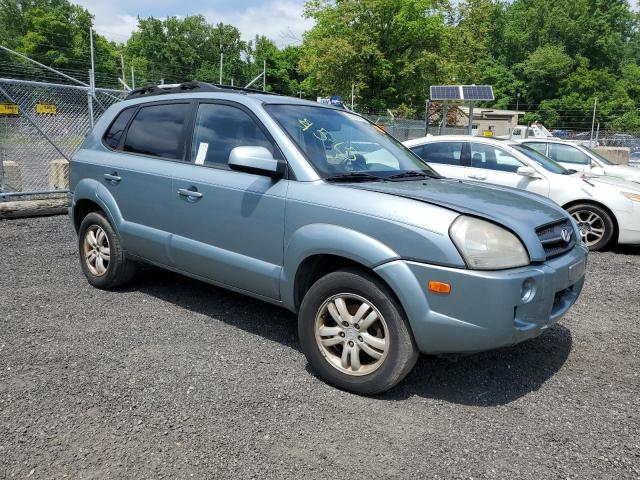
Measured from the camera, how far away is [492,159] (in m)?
8.22

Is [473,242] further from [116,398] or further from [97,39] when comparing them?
[97,39]

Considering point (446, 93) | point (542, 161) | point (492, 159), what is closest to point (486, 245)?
point (492, 159)

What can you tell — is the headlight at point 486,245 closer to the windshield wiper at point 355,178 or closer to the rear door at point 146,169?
the windshield wiper at point 355,178

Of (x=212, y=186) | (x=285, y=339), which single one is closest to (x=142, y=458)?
(x=285, y=339)

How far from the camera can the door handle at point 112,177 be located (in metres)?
4.58

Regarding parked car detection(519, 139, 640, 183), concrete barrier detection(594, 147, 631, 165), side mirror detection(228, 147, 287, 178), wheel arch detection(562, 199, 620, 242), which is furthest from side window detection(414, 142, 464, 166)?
concrete barrier detection(594, 147, 631, 165)

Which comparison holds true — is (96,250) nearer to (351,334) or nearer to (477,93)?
(351,334)

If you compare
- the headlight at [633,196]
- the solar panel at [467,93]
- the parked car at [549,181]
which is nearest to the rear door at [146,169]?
the parked car at [549,181]

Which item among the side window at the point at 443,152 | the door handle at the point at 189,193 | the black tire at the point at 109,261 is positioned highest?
the side window at the point at 443,152

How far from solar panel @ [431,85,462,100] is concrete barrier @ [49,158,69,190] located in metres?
11.8

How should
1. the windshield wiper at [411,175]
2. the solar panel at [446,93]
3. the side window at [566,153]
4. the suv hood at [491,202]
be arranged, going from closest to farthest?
the suv hood at [491,202] < the windshield wiper at [411,175] < the side window at [566,153] < the solar panel at [446,93]

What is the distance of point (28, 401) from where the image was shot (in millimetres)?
3000

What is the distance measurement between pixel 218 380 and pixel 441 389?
54.0 inches

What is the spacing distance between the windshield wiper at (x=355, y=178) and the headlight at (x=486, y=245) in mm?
856
